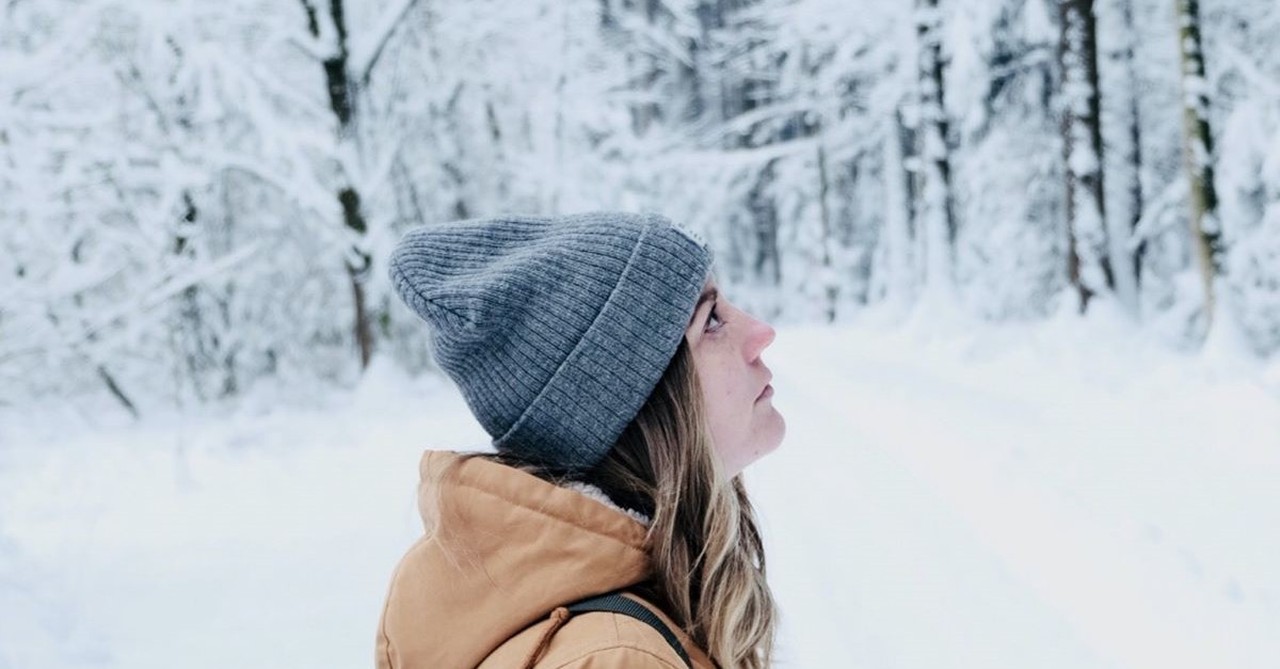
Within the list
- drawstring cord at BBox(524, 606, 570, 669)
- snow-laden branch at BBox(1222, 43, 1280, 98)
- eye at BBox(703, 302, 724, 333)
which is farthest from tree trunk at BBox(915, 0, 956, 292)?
drawstring cord at BBox(524, 606, 570, 669)

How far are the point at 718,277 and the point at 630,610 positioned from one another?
2.82ft

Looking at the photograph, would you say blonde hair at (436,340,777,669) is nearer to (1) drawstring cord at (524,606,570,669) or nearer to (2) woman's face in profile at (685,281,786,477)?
(2) woman's face in profile at (685,281,786,477)

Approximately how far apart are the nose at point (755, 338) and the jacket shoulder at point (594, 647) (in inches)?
23.7

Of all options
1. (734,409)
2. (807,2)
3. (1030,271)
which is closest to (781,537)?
(734,409)

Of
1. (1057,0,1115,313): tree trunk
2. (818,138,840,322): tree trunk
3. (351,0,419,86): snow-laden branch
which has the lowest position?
(818,138,840,322): tree trunk

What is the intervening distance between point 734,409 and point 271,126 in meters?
12.5

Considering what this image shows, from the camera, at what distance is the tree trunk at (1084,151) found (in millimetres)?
14594

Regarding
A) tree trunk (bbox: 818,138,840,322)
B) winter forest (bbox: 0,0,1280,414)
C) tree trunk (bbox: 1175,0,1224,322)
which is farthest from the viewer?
tree trunk (bbox: 818,138,840,322)

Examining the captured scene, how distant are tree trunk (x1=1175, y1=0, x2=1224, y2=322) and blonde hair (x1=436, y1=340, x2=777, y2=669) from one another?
11715 mm

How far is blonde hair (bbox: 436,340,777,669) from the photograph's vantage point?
1.50m

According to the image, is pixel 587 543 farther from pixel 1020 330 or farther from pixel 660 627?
pixel 1020 330

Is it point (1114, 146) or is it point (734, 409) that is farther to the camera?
point (1114, 146)

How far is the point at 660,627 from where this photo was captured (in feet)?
4.27

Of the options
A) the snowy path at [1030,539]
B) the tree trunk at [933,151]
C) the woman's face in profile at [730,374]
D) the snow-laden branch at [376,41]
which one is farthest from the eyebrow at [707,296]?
the tree trunk at [933,151]
